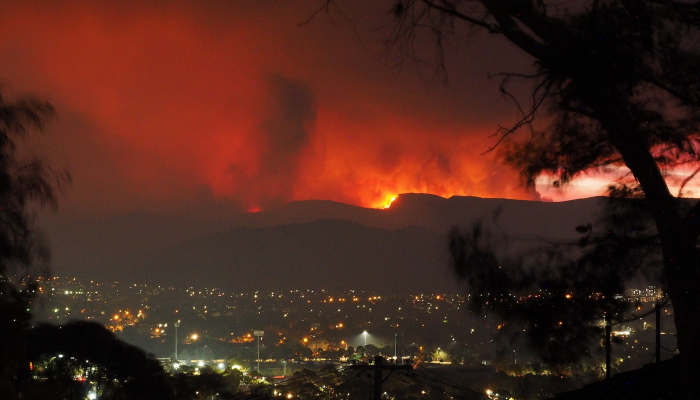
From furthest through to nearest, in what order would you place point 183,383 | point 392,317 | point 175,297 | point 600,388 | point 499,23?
point 175,297 < point 392,317 < point 183,383 < point 600,388 < point 499,23

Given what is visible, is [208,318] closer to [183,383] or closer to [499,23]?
[183,383]

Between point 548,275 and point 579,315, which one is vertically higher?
point 548,275

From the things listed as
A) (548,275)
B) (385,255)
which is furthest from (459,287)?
(385,255)

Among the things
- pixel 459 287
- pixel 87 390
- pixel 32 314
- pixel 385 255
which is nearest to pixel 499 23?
pixel 459 287

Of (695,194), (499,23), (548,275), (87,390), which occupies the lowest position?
(87,390)

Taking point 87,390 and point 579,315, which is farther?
point 87,390

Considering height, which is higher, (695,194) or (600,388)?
(695,194)

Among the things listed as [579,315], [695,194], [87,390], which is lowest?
[87,390]

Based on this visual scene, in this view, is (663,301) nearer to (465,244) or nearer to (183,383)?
(465,244)

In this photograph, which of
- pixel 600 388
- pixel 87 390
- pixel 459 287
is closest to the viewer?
pixel 600 388
